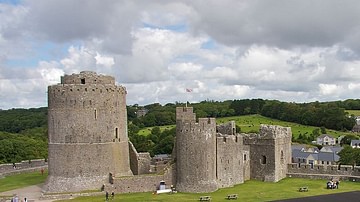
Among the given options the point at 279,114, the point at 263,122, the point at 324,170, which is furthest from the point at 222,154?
the point at 279,114

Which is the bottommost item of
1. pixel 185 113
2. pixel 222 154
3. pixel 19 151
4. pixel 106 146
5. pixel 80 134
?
pixel 19 151

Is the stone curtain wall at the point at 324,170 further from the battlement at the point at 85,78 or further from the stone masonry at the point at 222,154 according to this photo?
the battlement at the point at 85,78

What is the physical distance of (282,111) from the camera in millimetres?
135000

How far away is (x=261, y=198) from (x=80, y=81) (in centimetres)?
1712

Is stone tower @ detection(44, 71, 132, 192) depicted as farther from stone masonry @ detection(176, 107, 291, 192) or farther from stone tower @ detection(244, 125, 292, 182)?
stone tower @ detection(244, 125, 292, 182)

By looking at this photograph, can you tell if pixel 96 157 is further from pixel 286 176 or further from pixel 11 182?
pixel 286 176

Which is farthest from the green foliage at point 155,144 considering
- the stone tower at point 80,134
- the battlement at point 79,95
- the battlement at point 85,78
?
the battlement at point 79,95

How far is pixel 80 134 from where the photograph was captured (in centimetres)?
3825

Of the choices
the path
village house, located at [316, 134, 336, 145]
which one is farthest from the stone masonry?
village house, located at [316, 134, 336, 145]

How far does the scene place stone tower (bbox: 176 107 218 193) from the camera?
1481 inches

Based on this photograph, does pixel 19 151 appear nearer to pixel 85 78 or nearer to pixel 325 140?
pixel 85 78

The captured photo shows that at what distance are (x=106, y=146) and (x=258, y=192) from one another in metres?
12.7

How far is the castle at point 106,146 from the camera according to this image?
37.8m

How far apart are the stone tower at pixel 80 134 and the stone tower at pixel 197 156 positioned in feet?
19.4
